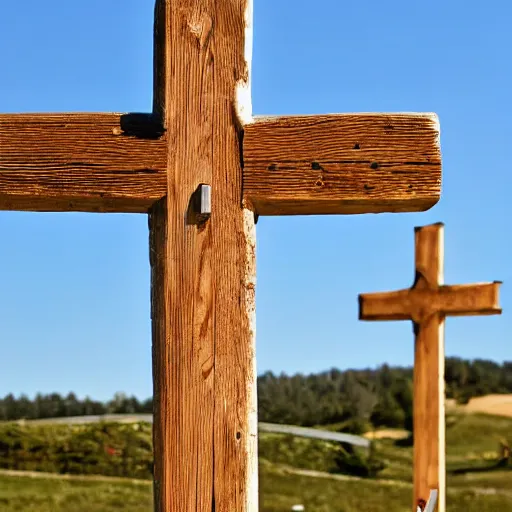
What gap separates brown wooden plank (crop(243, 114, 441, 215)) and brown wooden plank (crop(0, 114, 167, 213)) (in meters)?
0.19

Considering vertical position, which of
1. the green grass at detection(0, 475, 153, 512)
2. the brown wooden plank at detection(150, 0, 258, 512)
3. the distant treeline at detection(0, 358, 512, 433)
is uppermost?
the brown wooden plank at detection(150, 0, 258, 512)

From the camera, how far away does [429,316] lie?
4.26 m

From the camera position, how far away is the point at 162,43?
5.37ft

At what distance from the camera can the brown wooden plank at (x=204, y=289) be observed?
1548 millimetres

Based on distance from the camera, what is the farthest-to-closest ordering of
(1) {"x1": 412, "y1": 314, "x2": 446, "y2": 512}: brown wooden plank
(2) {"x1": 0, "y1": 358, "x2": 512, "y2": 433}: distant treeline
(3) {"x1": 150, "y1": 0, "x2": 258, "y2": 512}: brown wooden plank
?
(2) {"x1": 0, "y1": 358, "x2": 512, "y2": 433}: distant treeline
(1) {"x1": 412, "y1": 314, "x2": 446, "y2": 512}: brown wooden plank
(3) {"x1": 150, "y1": 0, "x2": 258, "y2": 512}: brown wooden plank

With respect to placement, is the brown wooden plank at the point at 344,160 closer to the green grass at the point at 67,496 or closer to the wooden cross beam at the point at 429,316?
the wooden cross beam at the point at 429,316

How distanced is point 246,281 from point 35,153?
0.44m

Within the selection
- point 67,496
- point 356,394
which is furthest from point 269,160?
point 67,496

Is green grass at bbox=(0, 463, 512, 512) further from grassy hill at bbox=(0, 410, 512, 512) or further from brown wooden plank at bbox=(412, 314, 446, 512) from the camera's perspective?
brown wooden plank at bbox=(412, 314, 446, 512)

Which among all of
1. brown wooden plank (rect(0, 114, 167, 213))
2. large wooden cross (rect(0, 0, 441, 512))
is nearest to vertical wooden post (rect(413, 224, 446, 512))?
large wooden cross (rect(0, 0, 441, 512))

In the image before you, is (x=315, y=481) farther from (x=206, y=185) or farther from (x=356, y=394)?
(x=206, y=185)

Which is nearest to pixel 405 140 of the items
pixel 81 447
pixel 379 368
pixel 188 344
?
pixel 188 344

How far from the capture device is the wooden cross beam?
411cm

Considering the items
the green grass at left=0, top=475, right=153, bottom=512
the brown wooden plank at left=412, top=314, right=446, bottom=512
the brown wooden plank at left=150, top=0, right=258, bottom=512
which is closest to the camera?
the brown wooden plank at left=150, top=0, right=258, bottom=512
